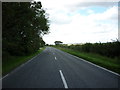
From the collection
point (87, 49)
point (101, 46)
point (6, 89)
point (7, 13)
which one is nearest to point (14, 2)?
point (7, 13)

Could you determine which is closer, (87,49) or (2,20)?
(2,20)

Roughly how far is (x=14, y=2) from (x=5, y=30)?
400 cm

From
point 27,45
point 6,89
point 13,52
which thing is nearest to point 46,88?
point 6,89

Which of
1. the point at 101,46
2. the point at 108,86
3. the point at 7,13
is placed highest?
the point at 7,13

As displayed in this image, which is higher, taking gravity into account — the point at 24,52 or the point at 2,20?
the point at 2,20

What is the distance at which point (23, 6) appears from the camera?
51.4 feet

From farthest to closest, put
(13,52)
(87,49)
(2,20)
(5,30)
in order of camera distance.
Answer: (87,49)
(13,52)
(5,30)
(2,20)

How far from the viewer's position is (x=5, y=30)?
16.7 meters

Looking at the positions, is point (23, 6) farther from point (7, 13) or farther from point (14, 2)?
point (7, 13)

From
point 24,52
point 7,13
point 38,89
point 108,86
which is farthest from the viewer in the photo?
point 24,52

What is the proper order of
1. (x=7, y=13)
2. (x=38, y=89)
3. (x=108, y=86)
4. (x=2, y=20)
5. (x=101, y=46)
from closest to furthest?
(x=38, y=89) → (x=108, y=86) → (x=7, y=13) → (x=2, y=20) → (x=101, y=46)

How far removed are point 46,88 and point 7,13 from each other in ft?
32.0

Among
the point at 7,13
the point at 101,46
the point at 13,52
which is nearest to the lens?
the point at 7,13

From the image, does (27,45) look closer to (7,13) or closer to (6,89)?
(7,13)
